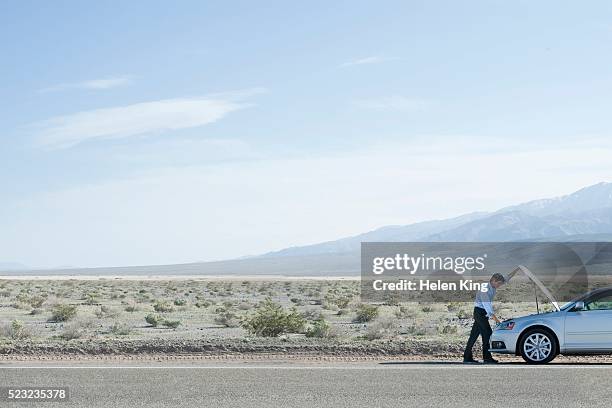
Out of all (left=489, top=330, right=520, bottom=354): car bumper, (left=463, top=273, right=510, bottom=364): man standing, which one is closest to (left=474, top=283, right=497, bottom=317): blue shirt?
(left=463, top=273, right=510, bottom=364): man standing

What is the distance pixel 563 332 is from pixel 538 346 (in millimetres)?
511

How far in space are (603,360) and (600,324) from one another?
1.68m

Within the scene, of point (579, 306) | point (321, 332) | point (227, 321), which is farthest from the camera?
point (227, 321)

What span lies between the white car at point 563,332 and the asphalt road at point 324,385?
0.44 m

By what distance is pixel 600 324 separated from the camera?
15117 millimetres

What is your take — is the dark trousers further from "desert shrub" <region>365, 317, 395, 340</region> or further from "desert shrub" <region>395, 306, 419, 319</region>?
"desert shrub" <region>395, 306, 419, 319</region>

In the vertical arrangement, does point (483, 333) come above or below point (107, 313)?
above

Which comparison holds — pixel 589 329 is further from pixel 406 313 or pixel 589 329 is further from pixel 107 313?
pixel 107 313

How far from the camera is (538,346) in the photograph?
1538 cm

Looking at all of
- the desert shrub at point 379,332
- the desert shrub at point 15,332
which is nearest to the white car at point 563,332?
the desert shrub at point 379,332

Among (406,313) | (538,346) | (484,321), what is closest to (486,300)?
(484,321)

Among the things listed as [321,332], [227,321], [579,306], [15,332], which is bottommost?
[227,321]

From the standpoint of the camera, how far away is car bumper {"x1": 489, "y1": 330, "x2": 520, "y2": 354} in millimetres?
15453

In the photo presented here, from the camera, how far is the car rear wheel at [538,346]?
15.3m
